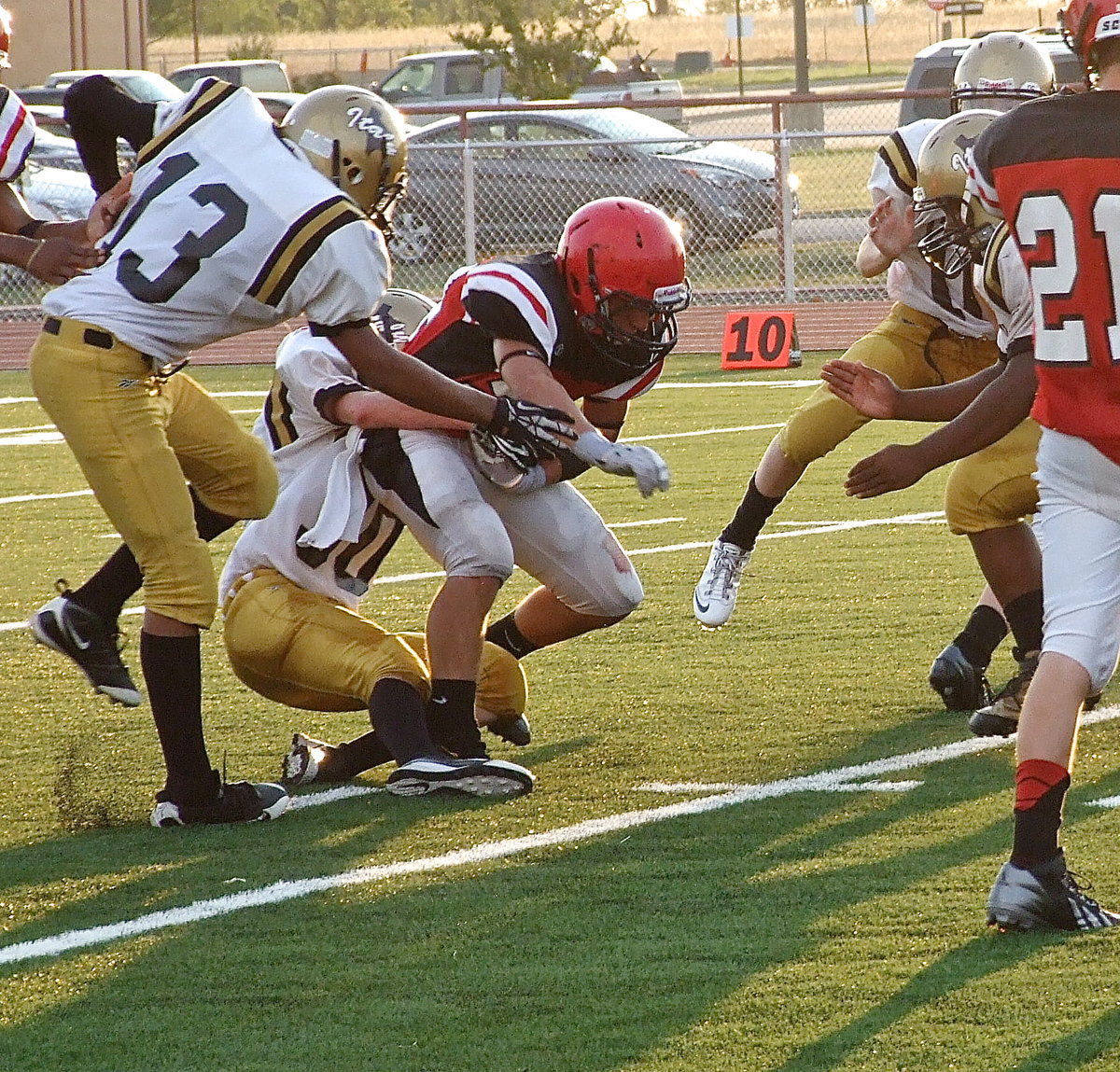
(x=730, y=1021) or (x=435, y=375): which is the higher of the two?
(x=435, y=375)

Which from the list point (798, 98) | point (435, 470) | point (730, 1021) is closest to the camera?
point (730, 1021)

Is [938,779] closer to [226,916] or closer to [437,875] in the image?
[437,875]

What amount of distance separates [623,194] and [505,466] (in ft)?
41.8

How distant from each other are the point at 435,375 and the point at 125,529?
0.71m

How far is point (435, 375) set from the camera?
4328 mm

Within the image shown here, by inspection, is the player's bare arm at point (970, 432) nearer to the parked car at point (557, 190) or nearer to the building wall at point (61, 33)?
the parked car at point (557, 190)

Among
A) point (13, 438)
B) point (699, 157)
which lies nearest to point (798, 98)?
point (699, 157)

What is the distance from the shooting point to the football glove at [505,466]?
4621 millimetres

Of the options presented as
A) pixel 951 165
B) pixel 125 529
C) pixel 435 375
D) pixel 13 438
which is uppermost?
pixel 951 165

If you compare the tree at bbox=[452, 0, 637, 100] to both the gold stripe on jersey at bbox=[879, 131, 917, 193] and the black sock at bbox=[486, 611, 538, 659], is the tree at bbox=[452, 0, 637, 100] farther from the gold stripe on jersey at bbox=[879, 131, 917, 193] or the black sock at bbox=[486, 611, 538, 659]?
the black sock at bbox=[486, 611, 538, 659]

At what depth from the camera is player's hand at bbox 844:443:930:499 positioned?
3.97 m

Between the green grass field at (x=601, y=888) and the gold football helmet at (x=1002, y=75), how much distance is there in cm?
150

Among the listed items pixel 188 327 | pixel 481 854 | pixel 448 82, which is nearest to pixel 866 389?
pixel 481 854

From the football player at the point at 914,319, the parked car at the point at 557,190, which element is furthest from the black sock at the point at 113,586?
the parked car at the point at 557,190
